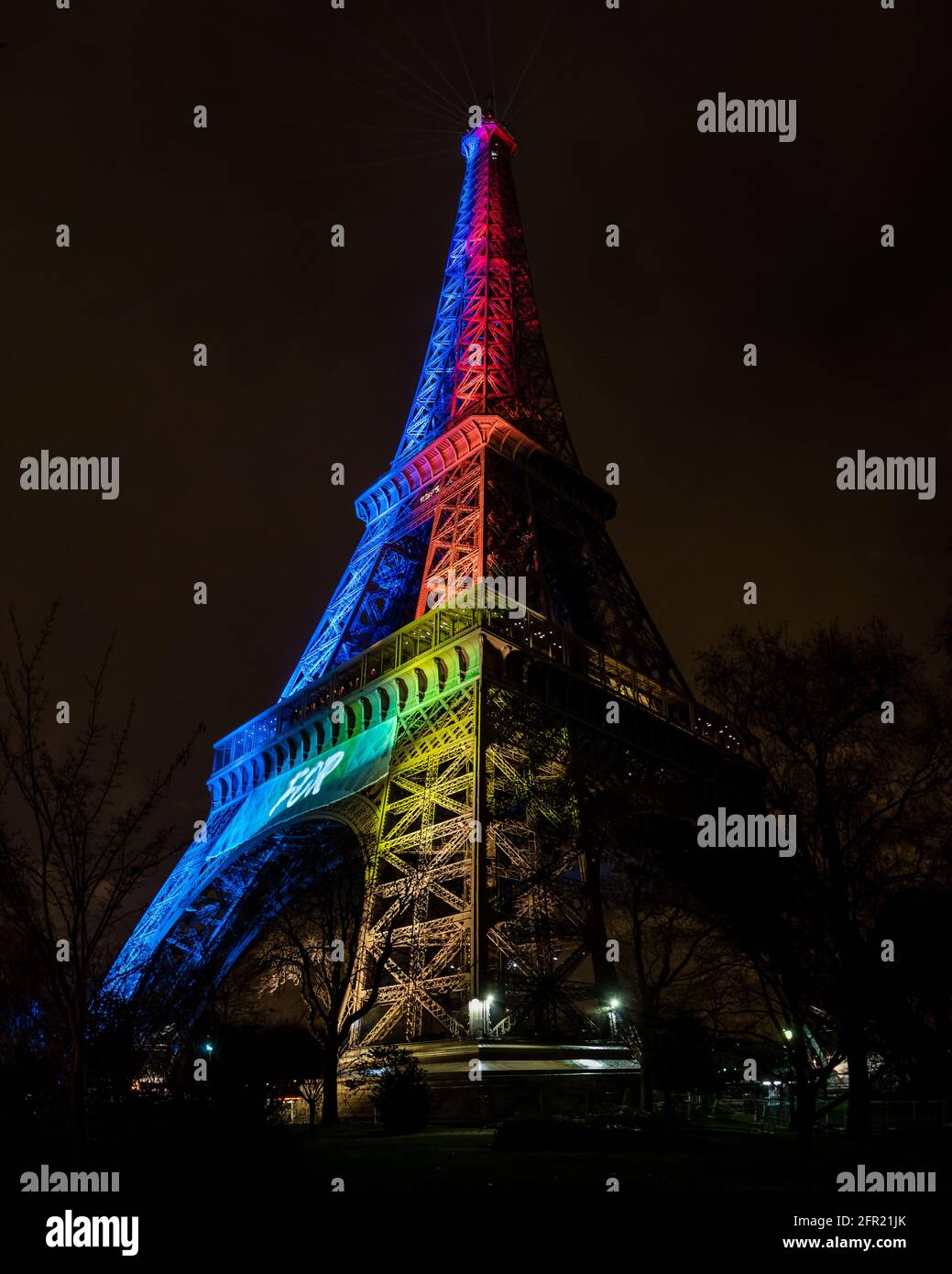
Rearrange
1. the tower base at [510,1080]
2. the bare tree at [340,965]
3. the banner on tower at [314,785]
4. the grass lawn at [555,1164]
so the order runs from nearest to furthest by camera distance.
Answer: the grass lawn at [555,1164]
the tower base at [510,1080]
the bare tree at [340,965]
the banner on tower at [314,785]

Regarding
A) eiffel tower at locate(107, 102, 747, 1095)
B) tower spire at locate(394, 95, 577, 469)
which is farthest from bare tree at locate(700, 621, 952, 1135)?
tower spire at locate(394, 95, 577, 469)

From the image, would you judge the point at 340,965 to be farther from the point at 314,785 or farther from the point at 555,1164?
the point at 555,1164

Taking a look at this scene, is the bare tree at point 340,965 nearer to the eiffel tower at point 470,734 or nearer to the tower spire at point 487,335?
the eiffel tower at point 470,734

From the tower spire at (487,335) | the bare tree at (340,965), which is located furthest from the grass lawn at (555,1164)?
the tower spire at (487,335)

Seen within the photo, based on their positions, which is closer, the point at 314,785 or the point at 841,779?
the point at 841,779

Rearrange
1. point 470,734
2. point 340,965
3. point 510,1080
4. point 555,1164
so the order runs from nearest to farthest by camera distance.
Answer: point 555,1164, point 510,1080, point 340,965, point 470,734

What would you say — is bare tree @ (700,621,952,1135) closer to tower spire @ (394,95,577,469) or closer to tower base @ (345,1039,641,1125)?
tower base @ (345,1039,641,1125)

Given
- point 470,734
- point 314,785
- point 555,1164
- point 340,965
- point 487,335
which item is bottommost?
point 555,1164

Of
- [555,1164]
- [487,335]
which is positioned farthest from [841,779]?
[487,335]

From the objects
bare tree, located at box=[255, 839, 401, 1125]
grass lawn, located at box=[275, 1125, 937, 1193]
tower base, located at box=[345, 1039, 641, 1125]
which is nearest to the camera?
grass lawn, located at box=[275, 1125, 937, 1193]
